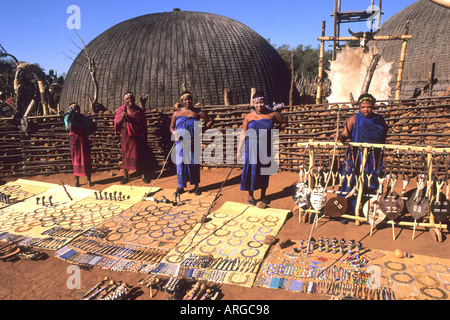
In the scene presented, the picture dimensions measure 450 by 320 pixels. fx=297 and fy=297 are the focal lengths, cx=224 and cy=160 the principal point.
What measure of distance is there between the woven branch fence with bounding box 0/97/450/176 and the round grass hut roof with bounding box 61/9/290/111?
4392 mm

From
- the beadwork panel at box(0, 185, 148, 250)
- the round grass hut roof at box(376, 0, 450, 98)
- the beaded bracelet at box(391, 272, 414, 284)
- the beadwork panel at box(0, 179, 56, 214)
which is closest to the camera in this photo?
the beaded bracelet at box(391, 272, 414, 284)

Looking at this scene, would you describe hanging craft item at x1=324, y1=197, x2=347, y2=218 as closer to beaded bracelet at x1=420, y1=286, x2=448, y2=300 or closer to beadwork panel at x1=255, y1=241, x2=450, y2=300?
beadwork panel at x1=255, y1=241, x2=450, y2=300

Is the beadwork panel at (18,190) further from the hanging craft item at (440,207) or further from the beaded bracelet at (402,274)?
the hanging craft item at (440,207)

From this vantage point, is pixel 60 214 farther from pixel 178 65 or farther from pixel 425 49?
pixel 425 49

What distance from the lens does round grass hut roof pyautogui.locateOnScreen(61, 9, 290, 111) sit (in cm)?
1184

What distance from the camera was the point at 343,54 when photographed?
29.0ft

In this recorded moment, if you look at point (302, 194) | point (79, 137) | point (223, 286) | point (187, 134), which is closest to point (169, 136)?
point (79, 137)

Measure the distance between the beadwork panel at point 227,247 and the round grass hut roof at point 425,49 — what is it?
13.3 m

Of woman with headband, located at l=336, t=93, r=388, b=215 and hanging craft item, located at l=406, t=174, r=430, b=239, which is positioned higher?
woman with headband, located at l=336, t=93, r=388, b=215

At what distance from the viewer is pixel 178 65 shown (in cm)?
1199

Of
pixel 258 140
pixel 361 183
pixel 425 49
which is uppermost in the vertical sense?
A: pixel 425 49

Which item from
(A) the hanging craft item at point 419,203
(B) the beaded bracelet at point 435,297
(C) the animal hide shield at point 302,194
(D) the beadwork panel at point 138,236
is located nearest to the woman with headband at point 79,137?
(D) the beadwork panel at point 138,236

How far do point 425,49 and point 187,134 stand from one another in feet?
52.5

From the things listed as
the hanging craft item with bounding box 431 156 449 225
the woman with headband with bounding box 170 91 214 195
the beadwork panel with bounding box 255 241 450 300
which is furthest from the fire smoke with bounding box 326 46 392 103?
the beadwork panel with bounding box 255 241 450 300
